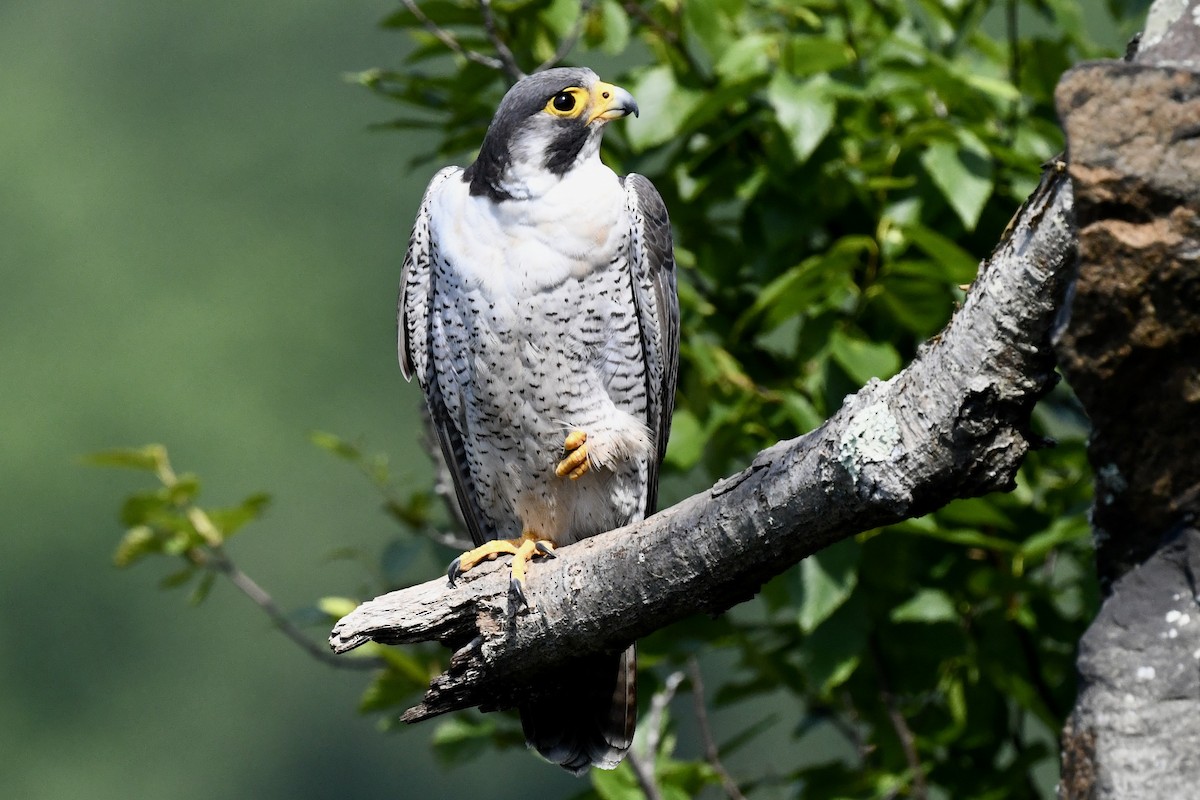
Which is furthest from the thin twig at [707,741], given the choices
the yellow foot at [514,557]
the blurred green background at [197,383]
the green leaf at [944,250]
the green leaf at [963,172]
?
the blurred green background at [197,383]

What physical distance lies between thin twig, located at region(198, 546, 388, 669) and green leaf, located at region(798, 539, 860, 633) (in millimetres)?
1263

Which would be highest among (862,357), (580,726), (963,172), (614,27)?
(614,27)

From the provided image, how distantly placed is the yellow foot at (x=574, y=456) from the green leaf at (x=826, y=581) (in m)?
0.61

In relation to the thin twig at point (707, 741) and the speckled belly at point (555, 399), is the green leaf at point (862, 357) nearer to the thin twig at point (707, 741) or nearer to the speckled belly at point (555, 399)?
the speckled belly at point (555, 399)

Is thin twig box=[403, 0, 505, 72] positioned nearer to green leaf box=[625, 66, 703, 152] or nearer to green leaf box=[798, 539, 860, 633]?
green leaf box=[625, 66, 703, 152]

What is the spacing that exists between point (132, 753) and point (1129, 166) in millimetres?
27997

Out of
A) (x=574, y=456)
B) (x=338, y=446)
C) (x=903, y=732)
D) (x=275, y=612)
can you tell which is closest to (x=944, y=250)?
(x=574, y=456)

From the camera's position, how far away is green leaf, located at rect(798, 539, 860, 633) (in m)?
3.46

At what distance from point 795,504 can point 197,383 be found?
3007cm

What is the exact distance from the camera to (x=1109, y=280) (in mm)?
1783

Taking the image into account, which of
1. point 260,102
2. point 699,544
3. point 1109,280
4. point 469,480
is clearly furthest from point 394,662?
point 260,102

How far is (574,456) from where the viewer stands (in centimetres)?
368

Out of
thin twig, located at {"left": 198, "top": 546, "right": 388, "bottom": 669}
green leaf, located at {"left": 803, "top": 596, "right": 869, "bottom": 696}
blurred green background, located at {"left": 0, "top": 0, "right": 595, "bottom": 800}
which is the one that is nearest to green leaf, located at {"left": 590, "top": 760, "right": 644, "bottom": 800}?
green leaf, located at {"left": 803, "top": 596, "right": 869, "bottom": 696}

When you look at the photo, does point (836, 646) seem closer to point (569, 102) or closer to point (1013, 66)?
point (569, 102)
